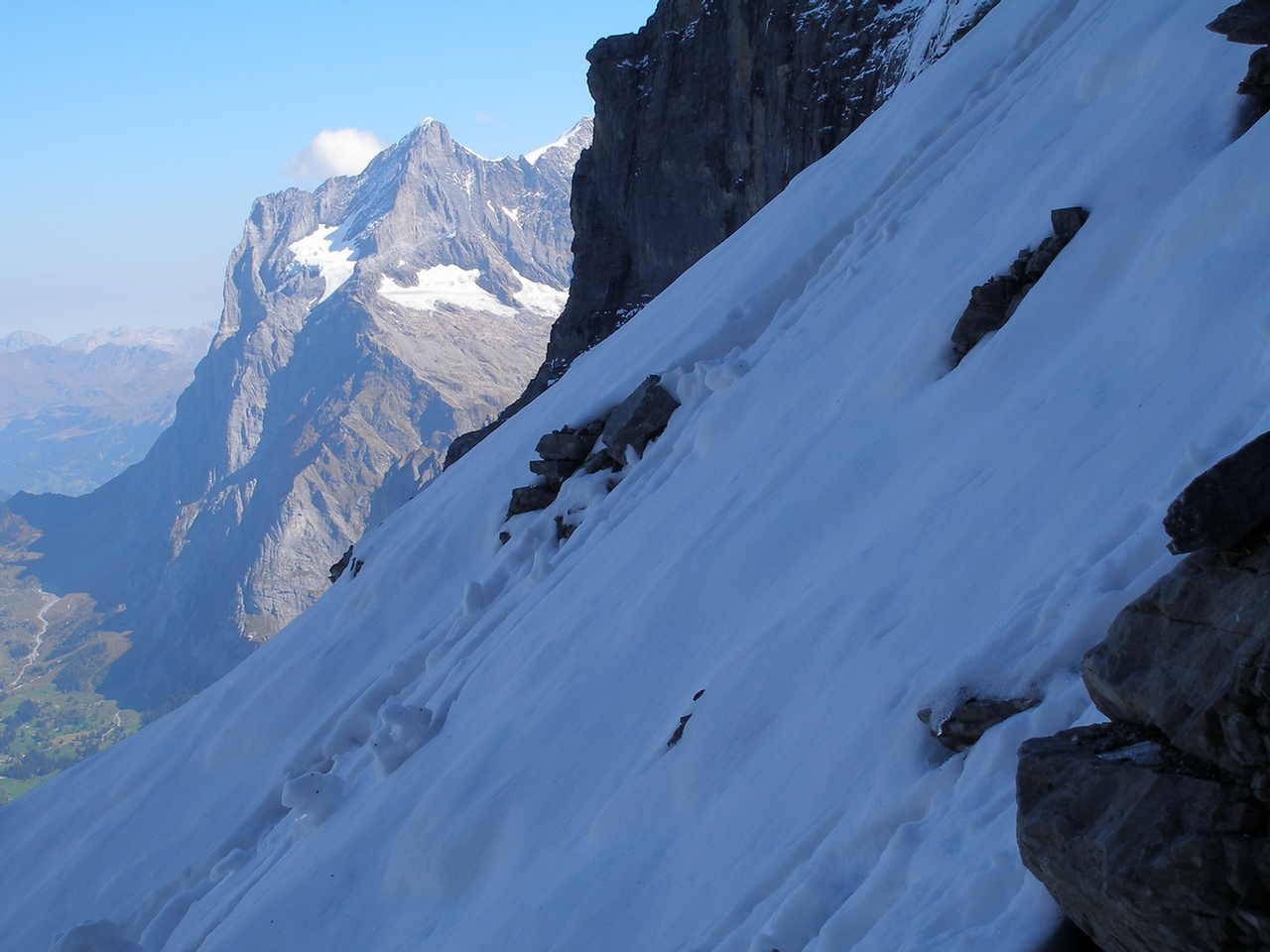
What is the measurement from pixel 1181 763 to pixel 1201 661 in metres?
0.35

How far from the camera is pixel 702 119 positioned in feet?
169

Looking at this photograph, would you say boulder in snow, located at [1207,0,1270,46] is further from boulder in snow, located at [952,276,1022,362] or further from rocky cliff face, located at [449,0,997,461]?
rocky cliff face, located at [449,0,997,461]

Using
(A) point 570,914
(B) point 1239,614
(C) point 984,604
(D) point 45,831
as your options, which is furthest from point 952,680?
(D) point 45,831

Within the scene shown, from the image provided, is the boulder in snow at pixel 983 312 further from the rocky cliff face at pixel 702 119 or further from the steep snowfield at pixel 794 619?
the rocky cliff face at pixel 702 119

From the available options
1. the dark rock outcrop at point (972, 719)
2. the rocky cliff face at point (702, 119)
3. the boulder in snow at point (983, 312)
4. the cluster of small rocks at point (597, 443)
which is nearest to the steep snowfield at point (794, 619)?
the dark rock outcrop at point (972, 719)

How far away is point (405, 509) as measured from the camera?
17453mm

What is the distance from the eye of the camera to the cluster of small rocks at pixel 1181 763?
274 centimetres

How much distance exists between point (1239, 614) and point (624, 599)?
19.2ft

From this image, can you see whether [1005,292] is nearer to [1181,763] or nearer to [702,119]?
[1181,763]

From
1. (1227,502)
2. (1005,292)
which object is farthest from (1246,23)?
(1227,502)

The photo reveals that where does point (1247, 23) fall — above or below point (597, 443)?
below

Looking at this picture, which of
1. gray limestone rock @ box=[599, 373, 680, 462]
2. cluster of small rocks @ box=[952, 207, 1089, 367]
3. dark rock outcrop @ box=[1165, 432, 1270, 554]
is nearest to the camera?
dark rock outcrop @ box=[1165, 432, 1270, 554]

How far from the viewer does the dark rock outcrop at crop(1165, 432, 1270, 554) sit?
2990mm

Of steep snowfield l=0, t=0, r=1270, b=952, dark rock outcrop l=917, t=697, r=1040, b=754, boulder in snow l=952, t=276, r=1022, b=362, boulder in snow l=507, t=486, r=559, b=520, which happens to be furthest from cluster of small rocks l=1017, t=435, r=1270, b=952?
boulder in snow l=507, t=486, r=559, b=520
